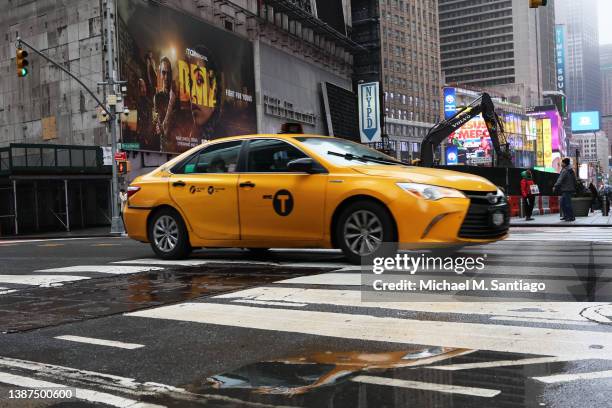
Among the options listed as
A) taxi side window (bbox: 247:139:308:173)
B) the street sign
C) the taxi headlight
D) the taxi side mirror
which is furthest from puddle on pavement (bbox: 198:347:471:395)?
the street sign

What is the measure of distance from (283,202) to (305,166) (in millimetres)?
580

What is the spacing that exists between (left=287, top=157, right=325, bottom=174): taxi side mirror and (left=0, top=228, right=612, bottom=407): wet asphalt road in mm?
1428

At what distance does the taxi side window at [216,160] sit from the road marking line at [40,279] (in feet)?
7.30

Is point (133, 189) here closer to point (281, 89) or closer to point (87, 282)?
point (87, 282)

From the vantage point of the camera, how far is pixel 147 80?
129 feet

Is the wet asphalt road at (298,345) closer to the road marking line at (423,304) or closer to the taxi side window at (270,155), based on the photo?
the road marking line at (423,304)

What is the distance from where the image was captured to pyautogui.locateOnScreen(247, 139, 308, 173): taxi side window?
7844mm

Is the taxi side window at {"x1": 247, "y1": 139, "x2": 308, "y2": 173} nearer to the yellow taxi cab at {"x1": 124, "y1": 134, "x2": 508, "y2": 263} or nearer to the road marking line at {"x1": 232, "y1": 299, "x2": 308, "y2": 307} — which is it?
the yellow taxi cab at {"x1": 124, "y1": 134, "x2": 508, "y2": 263}

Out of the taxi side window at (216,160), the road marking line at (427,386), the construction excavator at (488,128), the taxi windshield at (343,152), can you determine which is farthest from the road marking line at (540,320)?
the construction excavator at (488,128)

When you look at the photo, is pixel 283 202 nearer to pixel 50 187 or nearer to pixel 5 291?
pixel 5 291

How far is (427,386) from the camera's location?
2.99 metres

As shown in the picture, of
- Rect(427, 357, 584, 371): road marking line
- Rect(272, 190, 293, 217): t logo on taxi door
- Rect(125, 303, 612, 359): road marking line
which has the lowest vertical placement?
Rect(427, 357, 584, 371): road marking line

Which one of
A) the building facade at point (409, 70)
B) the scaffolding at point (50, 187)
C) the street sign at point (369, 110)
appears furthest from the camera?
the building facade at point (409, 70)

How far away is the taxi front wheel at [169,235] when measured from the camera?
852 centimetres
